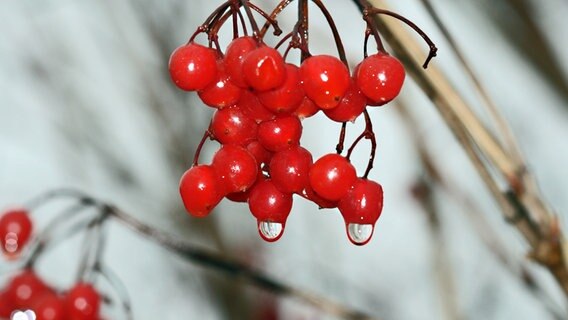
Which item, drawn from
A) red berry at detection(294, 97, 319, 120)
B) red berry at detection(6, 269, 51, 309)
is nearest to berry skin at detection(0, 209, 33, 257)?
red berry at detection(6, 269, 51, 309)

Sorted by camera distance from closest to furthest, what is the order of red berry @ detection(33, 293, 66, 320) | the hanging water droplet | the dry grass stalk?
the hanging water droplet < the dry grass stalk < red berry @ detection(33, 293, 66, 320)

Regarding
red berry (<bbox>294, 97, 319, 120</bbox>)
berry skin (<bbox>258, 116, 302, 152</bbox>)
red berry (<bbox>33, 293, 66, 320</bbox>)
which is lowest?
red berry (<bbox>33, 293, 66, 320</bbox>)

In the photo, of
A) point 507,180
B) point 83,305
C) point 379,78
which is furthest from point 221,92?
point 83,305

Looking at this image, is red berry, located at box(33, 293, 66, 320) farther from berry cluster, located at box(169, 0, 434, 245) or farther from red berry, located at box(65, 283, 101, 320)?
berry cluster, located at box(169, 0, 434, 245)

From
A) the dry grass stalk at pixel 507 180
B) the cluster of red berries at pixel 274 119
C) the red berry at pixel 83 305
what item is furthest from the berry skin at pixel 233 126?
the red berry at pixel 83 305

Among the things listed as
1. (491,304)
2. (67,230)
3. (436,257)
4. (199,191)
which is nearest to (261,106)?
(199,191)

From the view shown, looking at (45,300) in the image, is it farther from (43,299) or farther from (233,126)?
(233,126)
